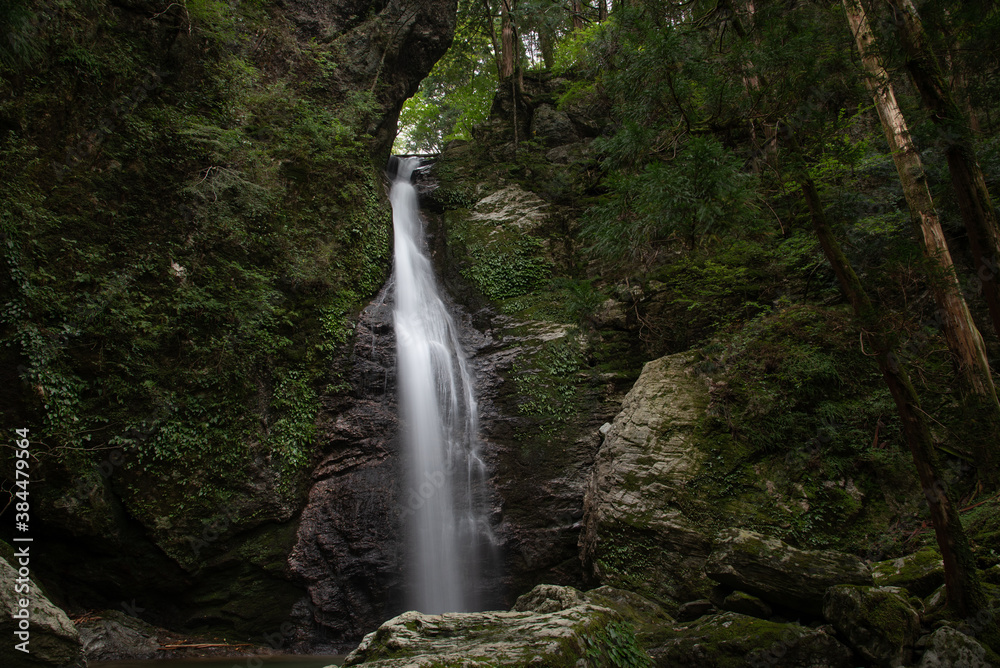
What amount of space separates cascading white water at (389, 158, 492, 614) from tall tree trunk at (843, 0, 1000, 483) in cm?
677

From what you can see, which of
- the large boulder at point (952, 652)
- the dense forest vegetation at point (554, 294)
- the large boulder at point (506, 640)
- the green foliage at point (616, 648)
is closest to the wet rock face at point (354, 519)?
the dense forest vegetation at point (554, 294)

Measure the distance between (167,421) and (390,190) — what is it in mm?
9567

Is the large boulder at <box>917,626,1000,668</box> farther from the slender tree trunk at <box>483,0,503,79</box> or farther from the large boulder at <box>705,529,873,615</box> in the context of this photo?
the slender tree trunk at <box>483,0,503,79</box>

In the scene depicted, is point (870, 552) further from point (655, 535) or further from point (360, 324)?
point (360, 324)

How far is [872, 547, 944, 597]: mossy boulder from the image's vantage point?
469 centimetres

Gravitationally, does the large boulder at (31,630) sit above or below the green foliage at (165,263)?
below

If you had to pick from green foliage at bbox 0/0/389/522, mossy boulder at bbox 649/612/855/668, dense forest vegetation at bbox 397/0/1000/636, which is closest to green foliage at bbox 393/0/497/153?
green foliage at bbox 0/0/389/522

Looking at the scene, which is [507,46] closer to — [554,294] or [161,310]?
[554,294]

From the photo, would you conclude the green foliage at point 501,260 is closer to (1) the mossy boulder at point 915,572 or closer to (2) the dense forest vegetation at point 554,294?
(2) the dense forest vegetation at point 554,294

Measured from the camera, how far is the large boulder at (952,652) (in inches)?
141

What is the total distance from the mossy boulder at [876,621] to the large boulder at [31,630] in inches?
275

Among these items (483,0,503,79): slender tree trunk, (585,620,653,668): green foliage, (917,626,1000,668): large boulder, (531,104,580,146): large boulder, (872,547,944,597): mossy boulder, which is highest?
(483,0,503,79): slender tree trunk

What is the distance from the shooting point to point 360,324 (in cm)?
1051

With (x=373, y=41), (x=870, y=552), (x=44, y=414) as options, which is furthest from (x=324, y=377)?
(x=373, y=41)
